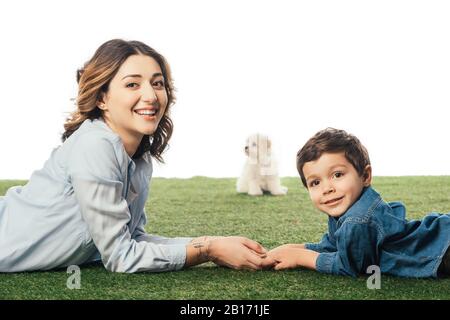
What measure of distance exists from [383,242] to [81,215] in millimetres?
902

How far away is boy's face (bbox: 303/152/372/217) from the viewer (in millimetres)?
1982

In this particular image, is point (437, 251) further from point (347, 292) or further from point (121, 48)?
point (121, 48)

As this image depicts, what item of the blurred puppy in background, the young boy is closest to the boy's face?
the young boy

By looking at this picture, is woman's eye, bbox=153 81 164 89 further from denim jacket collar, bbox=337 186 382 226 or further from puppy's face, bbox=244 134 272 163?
puppy's face, bbox=244 134 272 163

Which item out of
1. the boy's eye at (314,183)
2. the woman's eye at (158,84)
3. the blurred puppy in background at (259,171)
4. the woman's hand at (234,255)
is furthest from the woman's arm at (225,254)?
the blurred puppy in background at (259,171)

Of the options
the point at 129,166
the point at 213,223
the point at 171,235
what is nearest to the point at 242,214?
the point at 213,223

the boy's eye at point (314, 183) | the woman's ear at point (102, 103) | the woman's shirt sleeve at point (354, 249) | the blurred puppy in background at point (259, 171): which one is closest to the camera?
the woman's shirt sleeve at point (354, 249)

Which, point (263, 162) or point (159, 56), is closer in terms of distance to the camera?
point (159, 56)

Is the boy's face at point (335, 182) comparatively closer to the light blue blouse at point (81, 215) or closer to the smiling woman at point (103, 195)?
the smiling woman at point (103, 195)

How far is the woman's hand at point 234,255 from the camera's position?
80.4 inches

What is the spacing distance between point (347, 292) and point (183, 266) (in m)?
0.51

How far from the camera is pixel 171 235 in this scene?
9.30ft

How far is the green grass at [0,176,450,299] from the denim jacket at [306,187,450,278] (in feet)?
0.14

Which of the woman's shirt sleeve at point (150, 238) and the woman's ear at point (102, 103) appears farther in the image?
the woman's shirt sleeve at point (150, 238)
